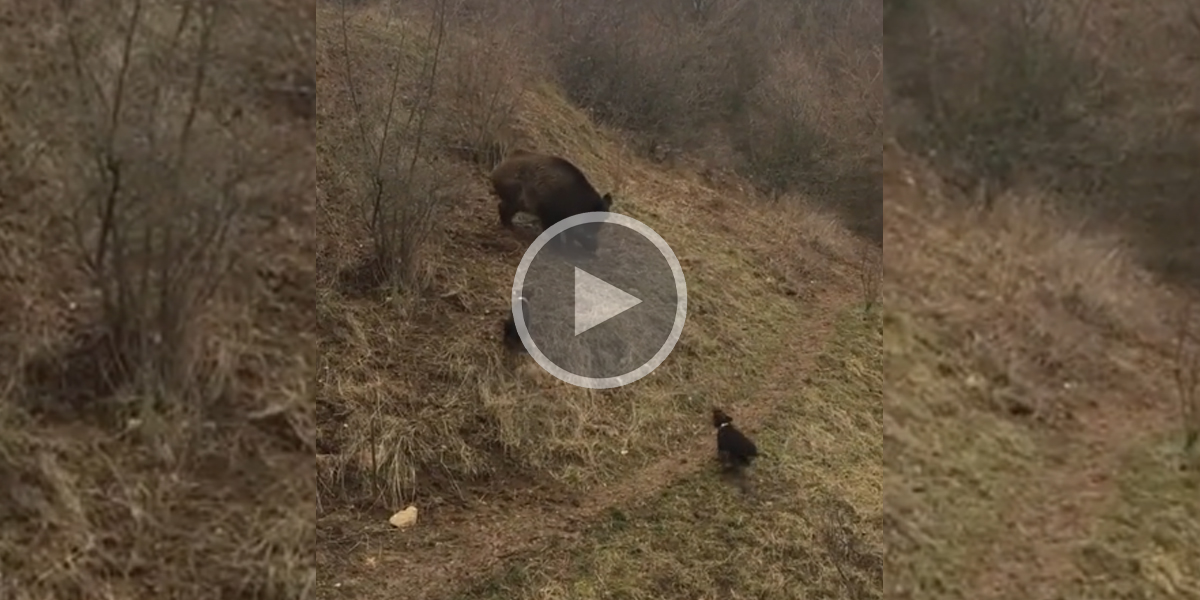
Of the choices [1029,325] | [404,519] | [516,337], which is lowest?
[404,519]

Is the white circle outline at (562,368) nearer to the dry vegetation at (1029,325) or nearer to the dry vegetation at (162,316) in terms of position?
the dry vegetation at (1029,325)

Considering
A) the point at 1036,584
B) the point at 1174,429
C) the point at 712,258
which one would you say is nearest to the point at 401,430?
the point at 1036,584

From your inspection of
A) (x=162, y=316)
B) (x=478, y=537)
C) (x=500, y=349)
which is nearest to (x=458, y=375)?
(x=500, y=349)

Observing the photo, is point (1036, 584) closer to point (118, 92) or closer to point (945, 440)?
point (945, 440)

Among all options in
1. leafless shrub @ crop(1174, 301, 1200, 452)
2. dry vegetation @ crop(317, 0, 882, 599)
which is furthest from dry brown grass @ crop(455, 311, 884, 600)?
leafless shrub @ crop(1174, 301, 1200, 452)

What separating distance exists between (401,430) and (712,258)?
14.2 ft

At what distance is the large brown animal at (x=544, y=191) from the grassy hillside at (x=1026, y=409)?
2907 mm

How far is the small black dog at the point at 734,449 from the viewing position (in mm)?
4785

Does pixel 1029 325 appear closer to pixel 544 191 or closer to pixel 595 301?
pixel 595 301

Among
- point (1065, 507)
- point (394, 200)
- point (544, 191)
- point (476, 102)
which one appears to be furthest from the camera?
point (476, 102)

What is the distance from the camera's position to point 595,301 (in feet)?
17.1

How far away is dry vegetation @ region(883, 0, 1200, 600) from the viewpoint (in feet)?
9.83

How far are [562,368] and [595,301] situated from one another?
1.76ft

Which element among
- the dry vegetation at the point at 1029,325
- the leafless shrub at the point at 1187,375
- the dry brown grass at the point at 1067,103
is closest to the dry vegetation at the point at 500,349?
the dry vegetation at the point at 1029,325
